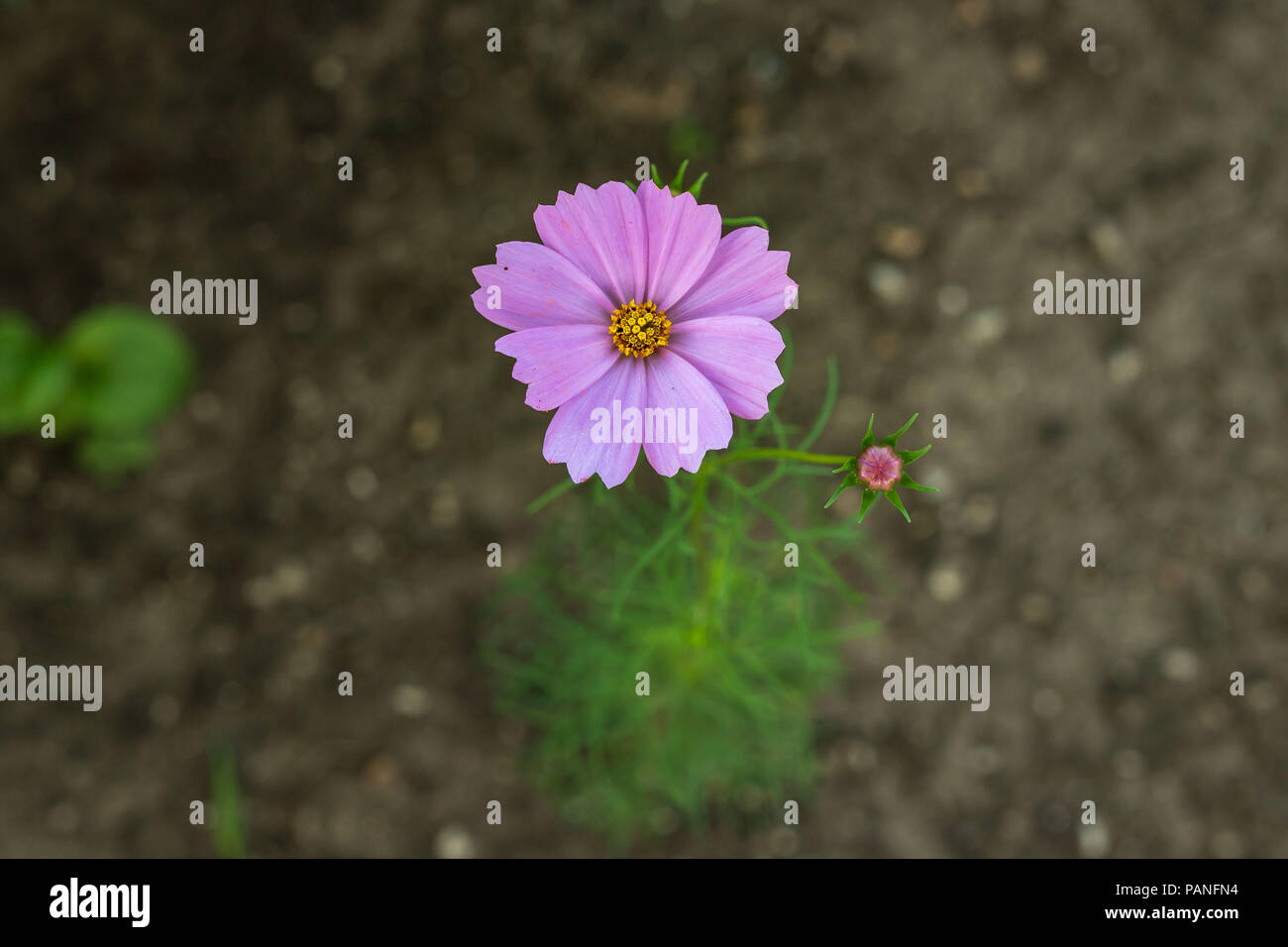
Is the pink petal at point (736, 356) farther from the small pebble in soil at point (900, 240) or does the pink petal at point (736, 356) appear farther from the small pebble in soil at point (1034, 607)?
the small pebble in soil at point (1034, 607)

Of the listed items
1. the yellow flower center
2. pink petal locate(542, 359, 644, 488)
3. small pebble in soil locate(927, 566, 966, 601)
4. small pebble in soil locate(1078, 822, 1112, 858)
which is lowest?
small pebble in soil locate(1078, 822, 1112, 858)

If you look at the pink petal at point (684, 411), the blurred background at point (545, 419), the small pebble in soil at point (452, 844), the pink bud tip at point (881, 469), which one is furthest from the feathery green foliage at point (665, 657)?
the pink bud tip at point (881, 469)

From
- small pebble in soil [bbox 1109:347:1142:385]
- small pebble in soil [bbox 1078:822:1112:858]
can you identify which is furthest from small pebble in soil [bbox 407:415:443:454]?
small pebble in soil [bbox 1078:822:1112:858]

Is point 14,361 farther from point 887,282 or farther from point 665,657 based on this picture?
point 887,282

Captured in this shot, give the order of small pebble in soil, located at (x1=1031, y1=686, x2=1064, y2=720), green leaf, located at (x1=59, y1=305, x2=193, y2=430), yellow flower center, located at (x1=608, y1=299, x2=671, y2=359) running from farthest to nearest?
small pebble in soil, located at (x1=1031, y1=686, x2=1064, y2=720)
green leaf, located at (x1=59, y1=305, x2=193, y2=430)
yellow flower center, located at (x1=608, y1=299, x2=671, y2=359)

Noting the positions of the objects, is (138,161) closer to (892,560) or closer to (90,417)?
(90,417)

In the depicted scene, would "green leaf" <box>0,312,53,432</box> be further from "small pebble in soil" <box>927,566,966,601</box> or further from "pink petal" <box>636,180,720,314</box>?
"small pebble in soil" <box>927,566,966,601</box>
